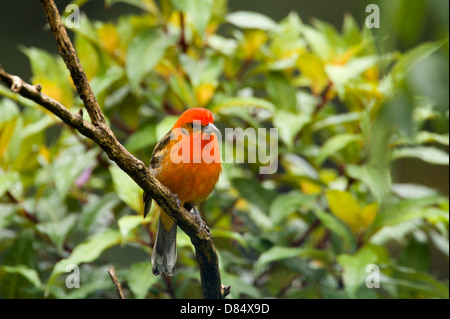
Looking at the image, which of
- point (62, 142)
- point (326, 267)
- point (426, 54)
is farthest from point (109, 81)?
point (426, 54)

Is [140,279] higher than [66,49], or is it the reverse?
[66,49]

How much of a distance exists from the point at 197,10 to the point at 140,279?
3.49 ft

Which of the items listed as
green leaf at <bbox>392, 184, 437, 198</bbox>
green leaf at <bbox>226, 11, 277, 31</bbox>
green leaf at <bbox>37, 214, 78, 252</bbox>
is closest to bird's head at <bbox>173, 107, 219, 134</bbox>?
green leaf at <bbox>37, 214, 78, 252</bbox>

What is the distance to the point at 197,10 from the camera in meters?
1.98

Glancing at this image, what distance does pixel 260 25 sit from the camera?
7.67 ft

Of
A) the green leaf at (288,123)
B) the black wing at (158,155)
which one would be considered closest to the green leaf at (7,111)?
the black wing at (158,155)

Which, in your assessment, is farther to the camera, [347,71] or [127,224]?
A: [347,71]

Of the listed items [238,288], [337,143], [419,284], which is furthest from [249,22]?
[419,284]

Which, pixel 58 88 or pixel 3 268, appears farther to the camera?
pixel 58 88

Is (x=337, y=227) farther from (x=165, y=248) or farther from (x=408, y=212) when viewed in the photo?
(x=165, y=248)

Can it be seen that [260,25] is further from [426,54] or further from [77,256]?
[426,54]

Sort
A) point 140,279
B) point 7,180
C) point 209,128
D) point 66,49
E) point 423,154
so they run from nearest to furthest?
point 66,49 → point 209,128 → point 140,279 → point 7,180 → point 423,154

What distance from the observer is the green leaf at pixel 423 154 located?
2.14 meters

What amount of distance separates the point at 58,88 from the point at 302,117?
1082 millimetres
